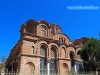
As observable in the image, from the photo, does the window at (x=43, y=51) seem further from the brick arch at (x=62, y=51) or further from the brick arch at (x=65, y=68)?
the brick arch at (x=65, y=68)

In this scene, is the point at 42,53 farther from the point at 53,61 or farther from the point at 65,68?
the point at 65,68

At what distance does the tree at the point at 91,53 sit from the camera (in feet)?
113

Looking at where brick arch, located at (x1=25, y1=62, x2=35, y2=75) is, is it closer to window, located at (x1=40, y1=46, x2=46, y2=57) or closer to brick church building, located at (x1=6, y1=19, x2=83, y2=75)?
brick church building, located at (x1=6, y1=19, x2=83, y2=75)

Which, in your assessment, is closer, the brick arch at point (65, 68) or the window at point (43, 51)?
the window at point (43, 51)

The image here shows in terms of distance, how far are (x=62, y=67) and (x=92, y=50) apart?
6338mm

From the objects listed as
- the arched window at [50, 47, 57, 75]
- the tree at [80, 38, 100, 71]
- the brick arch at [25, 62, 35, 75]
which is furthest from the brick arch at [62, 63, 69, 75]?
the brick arch at [25, 62, 35, 75]

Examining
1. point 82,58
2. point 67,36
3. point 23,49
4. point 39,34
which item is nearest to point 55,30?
point 67,36

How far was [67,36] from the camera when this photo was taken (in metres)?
42.1

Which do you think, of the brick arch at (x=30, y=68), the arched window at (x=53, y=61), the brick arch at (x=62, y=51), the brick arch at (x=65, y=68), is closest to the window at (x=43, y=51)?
the arched window at (x=53, y=61)

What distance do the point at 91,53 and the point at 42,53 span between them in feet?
30.3

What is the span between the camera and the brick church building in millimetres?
30500

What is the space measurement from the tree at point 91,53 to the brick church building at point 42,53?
2.92m

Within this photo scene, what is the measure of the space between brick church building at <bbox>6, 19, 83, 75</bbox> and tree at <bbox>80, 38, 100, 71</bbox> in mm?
2918

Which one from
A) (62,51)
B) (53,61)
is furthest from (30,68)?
(62,51)
